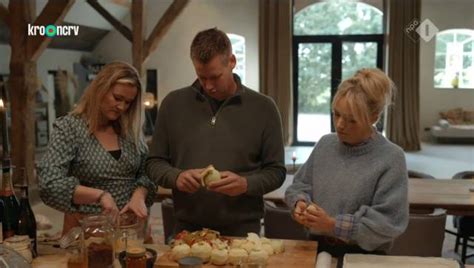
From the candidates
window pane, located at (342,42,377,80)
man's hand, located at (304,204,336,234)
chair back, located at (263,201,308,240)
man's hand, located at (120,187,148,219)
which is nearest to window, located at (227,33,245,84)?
window pane, located at (342,42,377,80)

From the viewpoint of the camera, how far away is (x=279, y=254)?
1.45 meters

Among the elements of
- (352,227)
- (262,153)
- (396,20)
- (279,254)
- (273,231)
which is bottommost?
(273,231)

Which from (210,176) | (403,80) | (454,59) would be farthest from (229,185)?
(454,59)

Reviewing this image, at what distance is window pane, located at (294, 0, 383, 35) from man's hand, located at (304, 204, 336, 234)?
837 centimetres

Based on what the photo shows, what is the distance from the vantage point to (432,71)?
8992mm

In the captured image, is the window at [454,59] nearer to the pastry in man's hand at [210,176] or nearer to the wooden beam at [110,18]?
the wooden beam at [110,18]

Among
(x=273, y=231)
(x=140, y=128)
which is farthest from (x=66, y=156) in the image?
(x=273, y=231)

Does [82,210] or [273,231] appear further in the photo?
[273,231]

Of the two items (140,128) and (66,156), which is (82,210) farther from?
(140,128)

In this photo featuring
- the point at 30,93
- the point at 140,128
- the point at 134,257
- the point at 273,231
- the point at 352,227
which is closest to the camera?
the point at 134,257

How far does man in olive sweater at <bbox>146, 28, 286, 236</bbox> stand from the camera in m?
1.66

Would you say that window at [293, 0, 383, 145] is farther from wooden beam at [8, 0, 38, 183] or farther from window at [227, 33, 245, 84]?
wooden beam at [8, 0, 38, 183]

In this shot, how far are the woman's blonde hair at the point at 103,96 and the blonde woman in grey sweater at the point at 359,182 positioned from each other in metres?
0.63

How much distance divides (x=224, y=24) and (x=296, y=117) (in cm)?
237
